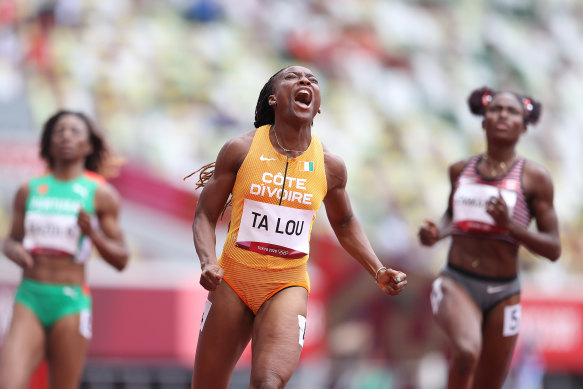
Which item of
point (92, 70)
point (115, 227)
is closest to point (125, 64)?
point (92, 70)

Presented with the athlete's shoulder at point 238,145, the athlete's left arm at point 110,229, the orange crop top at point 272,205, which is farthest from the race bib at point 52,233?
the athlete's shoulder at point 238,145

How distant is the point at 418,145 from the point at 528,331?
15.0ft

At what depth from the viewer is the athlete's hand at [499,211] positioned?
244 inches

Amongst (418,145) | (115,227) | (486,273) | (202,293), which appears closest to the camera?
(486,273)

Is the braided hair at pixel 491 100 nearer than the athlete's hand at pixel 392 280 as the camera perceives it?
No

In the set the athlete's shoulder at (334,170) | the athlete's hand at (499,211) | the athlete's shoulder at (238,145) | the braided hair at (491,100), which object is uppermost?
the braided hair at (491,100)

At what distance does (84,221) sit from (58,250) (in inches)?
15.0

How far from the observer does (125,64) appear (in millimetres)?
15438

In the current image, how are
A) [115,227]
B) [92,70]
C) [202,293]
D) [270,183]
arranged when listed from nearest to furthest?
[270,183], [115,227], [202,293], [92,70]

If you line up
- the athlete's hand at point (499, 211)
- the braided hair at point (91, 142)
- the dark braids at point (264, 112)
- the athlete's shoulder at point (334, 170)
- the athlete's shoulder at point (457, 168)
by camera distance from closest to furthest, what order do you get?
the athlete's shoulder at point (334, 170)
the dark braids at point (264, 112)
the athlete's hand at point (499, 211)
the athlete's shoulder at point (457, 168)
the braided hair at point (91, 142)

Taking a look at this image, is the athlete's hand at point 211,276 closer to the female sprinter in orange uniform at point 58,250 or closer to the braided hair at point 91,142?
the female sprinter in orange uniform at point 58,250

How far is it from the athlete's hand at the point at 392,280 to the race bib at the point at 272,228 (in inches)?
19.8

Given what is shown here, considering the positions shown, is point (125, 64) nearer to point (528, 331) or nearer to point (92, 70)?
point (92, 70)

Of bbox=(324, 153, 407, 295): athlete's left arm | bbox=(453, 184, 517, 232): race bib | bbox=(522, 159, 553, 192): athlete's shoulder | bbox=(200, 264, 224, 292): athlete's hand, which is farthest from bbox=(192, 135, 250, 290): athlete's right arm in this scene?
bbox=(522, 159, 553, 192): athlete's shoulder
